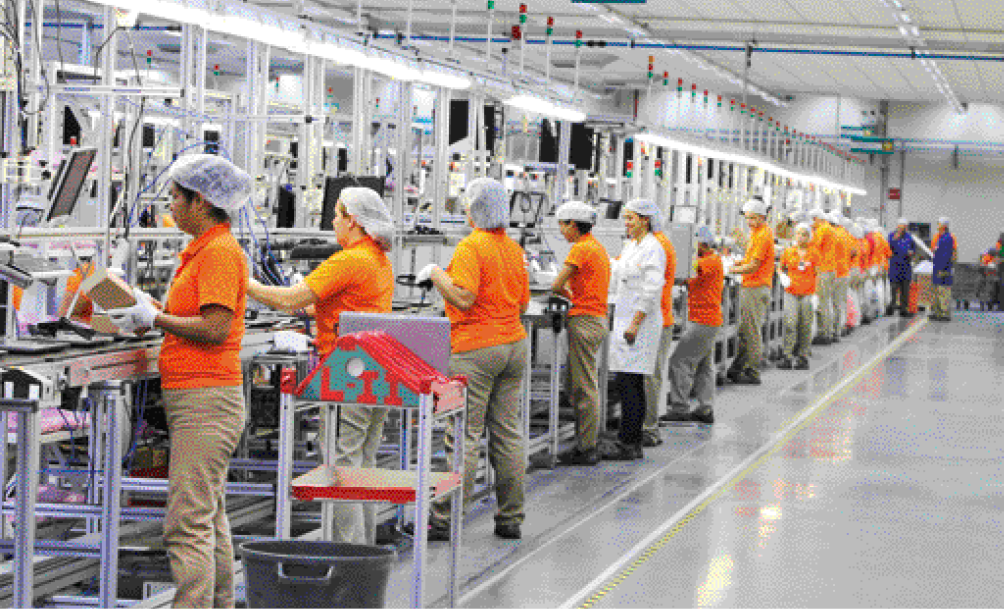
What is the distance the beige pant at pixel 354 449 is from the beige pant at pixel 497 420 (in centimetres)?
60

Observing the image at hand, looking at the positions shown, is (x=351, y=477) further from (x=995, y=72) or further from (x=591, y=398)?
(x=995, y=72)

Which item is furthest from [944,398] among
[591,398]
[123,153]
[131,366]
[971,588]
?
[131,366]

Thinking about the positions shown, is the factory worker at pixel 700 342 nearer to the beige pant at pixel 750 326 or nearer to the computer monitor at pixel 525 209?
the computer monitor at pixel 525 209

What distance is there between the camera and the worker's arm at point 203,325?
3.90m

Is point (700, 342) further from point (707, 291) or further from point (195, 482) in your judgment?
point (195, 482)

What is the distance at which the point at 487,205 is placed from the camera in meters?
5.79

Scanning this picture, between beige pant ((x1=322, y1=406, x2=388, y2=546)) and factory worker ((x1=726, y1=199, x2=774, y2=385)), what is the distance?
6.82 m

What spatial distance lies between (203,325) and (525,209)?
19.5ft

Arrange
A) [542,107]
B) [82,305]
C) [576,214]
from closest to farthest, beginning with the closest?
[82,305] → [576,214] → [542,107]

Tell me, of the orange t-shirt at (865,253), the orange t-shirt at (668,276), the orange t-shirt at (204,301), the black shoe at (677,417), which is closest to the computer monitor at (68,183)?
the orange t-shirt at (204,301)

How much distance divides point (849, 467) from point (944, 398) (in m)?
3.99

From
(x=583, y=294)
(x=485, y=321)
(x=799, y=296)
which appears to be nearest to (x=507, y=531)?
(x=485, y=321)

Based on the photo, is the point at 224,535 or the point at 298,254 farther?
the point at 298,254

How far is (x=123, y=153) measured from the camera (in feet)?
18.6
